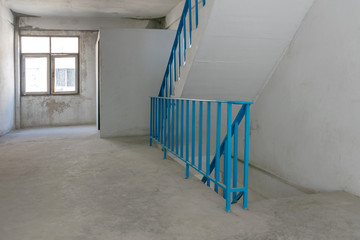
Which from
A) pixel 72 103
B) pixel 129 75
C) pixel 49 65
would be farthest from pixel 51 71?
pixel 129 75

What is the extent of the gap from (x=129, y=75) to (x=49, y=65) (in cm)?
326

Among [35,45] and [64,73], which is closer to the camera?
[35,45]

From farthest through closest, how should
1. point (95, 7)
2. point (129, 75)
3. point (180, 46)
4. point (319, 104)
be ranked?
point (95, 7)
point (129, 75)
point (180, 46)
point (319, 104)

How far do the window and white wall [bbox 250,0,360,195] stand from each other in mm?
5999

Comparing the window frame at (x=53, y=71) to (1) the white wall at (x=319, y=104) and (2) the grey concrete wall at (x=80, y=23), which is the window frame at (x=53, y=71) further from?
(1) the white wall at (x=319, y=104)

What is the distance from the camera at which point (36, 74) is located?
7840 millimetres

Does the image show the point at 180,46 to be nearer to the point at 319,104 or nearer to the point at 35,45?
the point at 319,104

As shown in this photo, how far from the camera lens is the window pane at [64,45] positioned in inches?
310

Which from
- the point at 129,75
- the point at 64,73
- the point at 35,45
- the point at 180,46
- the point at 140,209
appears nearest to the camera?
the point at 140,209

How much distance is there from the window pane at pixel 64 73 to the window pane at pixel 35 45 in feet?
1.37

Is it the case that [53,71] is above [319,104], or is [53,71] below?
above

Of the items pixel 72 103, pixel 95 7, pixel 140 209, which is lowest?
pixel 140 209

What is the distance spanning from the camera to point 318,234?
1.78 meters

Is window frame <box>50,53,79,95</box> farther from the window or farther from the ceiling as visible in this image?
the ceiling
